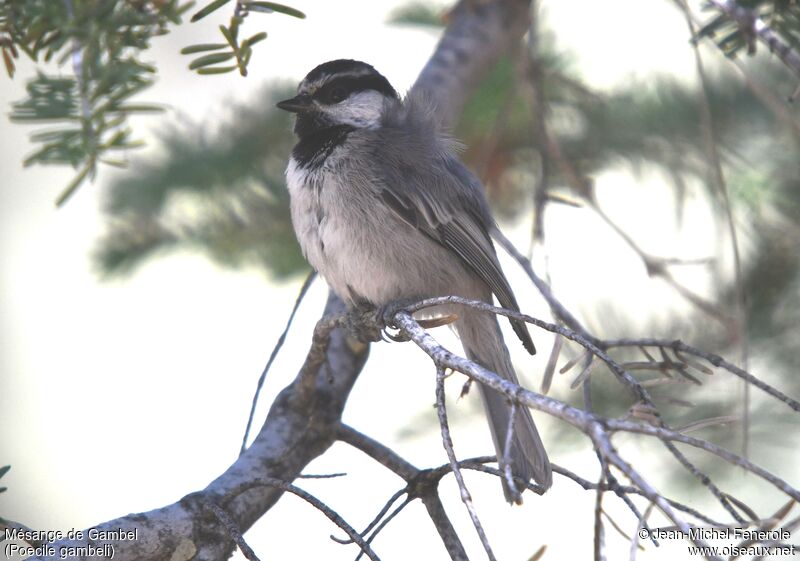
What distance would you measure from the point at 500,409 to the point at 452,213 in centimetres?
72

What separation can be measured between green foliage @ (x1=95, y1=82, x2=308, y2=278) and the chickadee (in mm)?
264

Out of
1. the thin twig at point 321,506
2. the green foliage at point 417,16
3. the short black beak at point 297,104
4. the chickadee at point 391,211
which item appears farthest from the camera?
the green foliage at point 417,16

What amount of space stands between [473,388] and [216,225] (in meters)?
1.17

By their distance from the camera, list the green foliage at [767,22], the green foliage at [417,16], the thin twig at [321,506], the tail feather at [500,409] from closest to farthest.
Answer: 1. the thin twig at [321,506]
2. the green foliage at [767,22]
3. the tail feather at [500,409]
4. the green foliage at [417,16]

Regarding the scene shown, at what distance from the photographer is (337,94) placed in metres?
3.40

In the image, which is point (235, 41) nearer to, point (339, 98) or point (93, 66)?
point (93, 66)

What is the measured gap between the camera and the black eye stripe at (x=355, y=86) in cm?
336

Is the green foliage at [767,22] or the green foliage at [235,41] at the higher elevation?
the green foliage at [767,22]

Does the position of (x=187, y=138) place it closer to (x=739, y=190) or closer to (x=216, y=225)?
(x=216, y=225)

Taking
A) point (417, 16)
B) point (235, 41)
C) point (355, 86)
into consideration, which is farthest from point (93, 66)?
point (417, 16)

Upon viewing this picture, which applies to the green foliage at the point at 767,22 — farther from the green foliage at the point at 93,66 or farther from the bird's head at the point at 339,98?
the bird's head at the point at 339,98

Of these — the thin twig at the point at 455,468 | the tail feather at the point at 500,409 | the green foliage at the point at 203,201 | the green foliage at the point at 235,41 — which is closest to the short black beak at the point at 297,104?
the green foliage at the point at 203,201

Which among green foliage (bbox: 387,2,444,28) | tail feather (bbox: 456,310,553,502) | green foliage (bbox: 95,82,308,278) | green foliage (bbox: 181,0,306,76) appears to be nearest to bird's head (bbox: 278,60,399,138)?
green foliage (bbox: 95,82,308,278)

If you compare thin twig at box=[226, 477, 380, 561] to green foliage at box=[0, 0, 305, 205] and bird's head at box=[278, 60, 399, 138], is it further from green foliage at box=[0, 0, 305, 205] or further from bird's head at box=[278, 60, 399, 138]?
bird's head at box=[278, 60, 399, 138]
